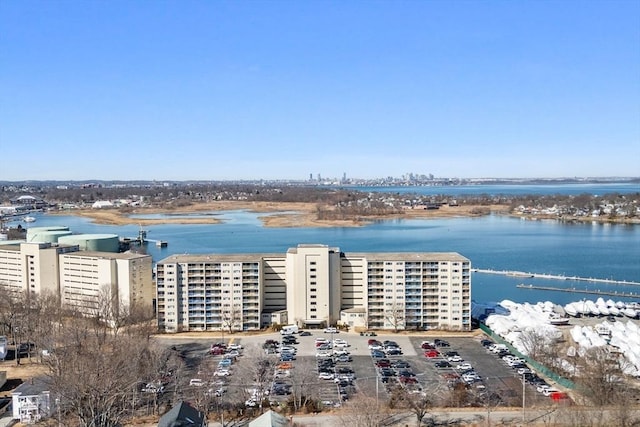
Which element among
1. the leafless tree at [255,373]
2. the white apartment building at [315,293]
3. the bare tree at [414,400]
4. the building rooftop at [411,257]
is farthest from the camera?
the building rooftop at [411,257]

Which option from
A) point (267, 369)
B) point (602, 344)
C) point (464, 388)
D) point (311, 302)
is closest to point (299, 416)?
point (267, 369)

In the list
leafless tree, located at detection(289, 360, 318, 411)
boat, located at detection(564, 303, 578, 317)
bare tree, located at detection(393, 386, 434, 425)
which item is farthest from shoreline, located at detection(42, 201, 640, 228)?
bare tree, located at detection(393, 386, 434, 425)

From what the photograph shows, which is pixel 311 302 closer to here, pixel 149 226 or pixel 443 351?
pixel 443 351

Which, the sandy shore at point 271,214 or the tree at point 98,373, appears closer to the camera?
the tree at point 98,373

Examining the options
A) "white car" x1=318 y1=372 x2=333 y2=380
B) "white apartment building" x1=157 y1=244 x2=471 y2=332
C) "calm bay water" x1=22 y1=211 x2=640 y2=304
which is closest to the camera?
"white car" x1=318 y1=372 x2=333 y2=380

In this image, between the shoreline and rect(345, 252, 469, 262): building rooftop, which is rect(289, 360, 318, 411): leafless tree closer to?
rect(345, 252, 469, 262): building rooftop

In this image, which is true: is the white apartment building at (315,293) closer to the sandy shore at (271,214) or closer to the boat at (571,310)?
the boat at (571,310)

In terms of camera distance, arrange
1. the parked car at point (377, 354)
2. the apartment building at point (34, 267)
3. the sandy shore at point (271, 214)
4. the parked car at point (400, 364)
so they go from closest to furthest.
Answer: the parked car at point (400, 364) → the parked car at point (377, 354) → the apartment building at point (34, 267) → the sandy shore at point (271, 214)

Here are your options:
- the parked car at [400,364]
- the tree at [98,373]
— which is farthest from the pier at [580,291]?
the tree at [98,373]
